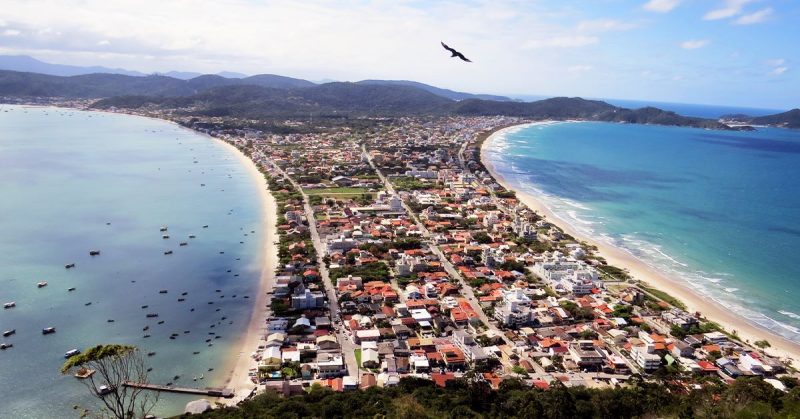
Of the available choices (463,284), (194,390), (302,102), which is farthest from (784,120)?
(194,390)

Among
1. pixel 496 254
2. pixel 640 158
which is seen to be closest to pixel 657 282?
pixel 496 254

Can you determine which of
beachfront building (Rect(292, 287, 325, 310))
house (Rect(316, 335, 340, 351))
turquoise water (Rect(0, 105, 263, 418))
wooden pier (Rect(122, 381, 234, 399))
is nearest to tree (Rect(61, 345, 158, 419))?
wooden pier (Rect(122, 381, 234, 399))

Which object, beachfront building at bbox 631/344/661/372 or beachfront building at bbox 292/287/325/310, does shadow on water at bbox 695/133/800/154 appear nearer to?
beachfront building at bbox 631/344/661/372

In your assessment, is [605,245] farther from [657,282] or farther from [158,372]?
[158,372]

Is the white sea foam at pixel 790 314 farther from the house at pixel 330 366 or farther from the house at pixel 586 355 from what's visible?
the house at pixel 330 366

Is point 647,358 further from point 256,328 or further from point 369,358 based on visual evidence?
point 256,328
